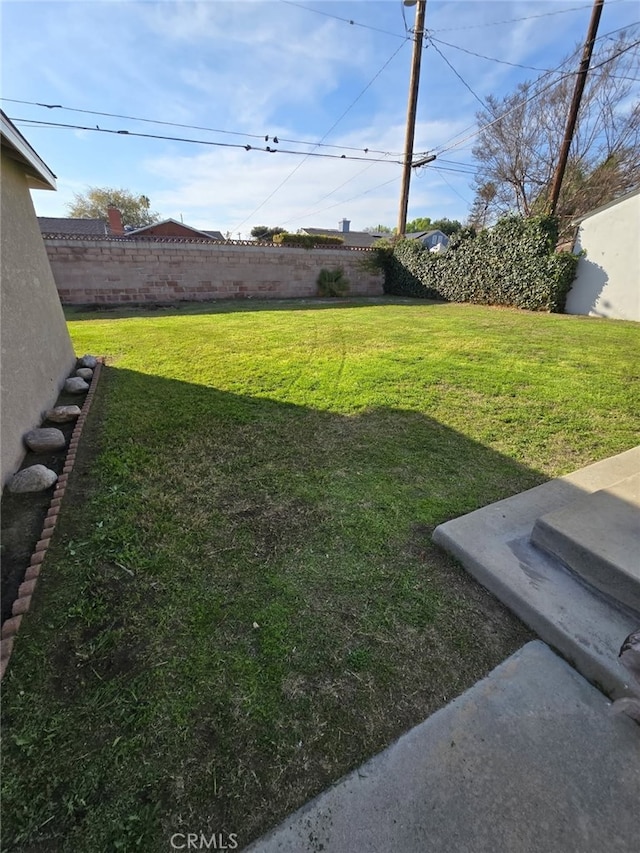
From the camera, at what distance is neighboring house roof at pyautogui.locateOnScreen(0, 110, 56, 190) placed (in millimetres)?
2471

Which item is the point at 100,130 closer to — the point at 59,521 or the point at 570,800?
the point at 59,521

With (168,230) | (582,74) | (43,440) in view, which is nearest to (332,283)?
(582,74)

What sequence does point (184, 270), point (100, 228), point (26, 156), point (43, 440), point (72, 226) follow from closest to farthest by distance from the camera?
point (43, 440)
point (26, 156)
point (184, 270)
point (72, 226)
point (100, 228)

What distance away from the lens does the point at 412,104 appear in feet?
38.3

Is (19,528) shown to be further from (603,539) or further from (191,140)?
(191,140)

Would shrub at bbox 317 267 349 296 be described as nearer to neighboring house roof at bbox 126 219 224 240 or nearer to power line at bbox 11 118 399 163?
power line at bbox 11 118 399 163

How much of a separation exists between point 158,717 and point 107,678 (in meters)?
0.26

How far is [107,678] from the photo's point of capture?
1.29m

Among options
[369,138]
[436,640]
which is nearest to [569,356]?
[436,640]

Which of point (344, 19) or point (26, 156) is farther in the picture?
point (344, 19)

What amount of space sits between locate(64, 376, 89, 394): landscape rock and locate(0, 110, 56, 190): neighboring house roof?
196 cm

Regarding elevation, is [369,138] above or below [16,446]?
above

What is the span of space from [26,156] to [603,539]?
4.73m

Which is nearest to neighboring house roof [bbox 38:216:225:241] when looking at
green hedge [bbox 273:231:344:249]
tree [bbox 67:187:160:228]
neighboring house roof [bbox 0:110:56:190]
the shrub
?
green hedge [bbox 273:231:344:249]
